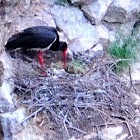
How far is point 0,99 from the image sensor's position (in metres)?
4.48

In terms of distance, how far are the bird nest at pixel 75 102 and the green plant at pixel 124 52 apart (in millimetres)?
485

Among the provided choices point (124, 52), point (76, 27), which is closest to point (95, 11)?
point (76, 27)

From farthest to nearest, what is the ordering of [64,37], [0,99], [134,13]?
[134,13], [64,37], [0,99]

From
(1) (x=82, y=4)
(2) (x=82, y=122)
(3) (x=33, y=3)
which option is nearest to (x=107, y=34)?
(1) (x=82, y=4)

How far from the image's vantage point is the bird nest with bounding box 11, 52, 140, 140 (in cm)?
465

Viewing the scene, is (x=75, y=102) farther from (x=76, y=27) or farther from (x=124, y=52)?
(x=76, y=27)

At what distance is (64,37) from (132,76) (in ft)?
3.08

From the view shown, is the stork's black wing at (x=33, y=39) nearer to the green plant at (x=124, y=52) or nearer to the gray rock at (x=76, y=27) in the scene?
the gray rock at (x=76, y=27)

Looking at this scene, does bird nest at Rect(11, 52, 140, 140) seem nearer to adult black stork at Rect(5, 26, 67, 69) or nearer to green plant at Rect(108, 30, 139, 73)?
adult black stork at Rect(5, 26, 67, 69)

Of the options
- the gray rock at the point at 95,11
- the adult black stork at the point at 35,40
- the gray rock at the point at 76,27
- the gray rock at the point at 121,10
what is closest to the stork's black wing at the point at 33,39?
the adult black stork at the point at 35,40

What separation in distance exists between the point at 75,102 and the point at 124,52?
1346 millimetres

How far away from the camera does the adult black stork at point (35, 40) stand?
540 centimetres

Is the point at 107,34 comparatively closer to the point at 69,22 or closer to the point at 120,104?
the point at 69,22

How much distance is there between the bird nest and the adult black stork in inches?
11.2
